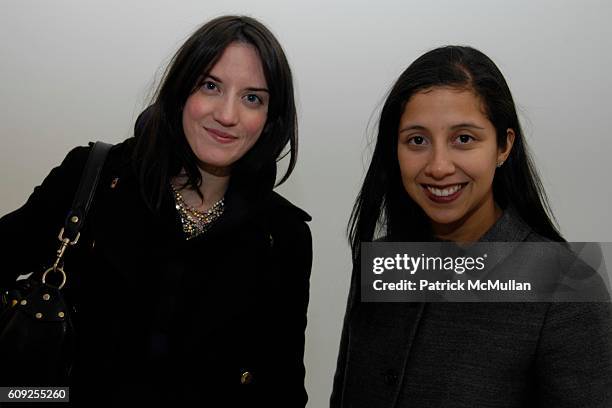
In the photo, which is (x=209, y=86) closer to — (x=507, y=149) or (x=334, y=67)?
(x=507, y=149)

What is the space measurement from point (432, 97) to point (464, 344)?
54 centimetres

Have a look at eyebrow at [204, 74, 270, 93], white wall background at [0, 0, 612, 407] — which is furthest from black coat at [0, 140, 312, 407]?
white wall background at [0, 0, 612, 407]

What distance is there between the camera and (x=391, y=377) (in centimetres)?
156

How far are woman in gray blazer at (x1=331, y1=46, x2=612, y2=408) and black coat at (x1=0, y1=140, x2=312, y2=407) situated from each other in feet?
0.87

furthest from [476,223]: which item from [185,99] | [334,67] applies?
[334,67]

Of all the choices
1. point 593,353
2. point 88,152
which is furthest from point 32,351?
point 593,353

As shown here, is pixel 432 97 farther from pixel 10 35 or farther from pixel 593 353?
pixel 10 35

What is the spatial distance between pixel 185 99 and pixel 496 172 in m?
0.82

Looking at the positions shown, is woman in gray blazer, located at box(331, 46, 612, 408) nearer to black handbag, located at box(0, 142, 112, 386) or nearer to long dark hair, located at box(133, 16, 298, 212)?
long dark hair, located at box(133, 16, 298, 212)

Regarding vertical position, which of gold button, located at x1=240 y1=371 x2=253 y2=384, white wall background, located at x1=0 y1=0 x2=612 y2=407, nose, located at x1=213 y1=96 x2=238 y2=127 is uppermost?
white wall background, located at x1=0 y1=0 x2=612 y2=407

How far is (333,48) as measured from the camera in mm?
2801

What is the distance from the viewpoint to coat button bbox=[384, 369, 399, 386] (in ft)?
5.10

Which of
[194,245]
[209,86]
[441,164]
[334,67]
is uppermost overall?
[334,67]

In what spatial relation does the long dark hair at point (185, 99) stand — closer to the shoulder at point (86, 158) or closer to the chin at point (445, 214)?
the shoulder at point (86, 158)
